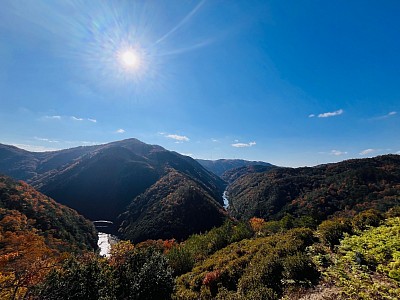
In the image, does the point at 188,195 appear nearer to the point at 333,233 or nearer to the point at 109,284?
the point at 333,233

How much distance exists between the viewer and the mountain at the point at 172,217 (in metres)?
94.4

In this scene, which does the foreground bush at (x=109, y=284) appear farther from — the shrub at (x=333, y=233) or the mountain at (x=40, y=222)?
the mountain at (x=40, y=222)

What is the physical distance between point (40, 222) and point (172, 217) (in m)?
49.0

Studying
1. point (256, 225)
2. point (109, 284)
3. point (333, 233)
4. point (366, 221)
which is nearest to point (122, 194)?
point (256, 225)

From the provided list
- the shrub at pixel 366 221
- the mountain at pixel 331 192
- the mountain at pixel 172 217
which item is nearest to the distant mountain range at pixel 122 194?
the mountain at pixel 172 217

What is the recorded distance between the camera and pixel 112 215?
138500 mm

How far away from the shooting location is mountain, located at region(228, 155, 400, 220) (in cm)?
9575

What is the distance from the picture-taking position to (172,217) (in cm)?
9931

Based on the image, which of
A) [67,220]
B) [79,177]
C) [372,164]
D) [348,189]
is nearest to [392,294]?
[67,220]

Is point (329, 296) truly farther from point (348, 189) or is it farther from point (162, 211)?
point (348, 189)

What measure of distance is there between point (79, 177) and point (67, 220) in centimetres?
9143

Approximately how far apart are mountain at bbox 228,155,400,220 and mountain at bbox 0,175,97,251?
285ft

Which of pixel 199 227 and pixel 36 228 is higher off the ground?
pixel 36 228

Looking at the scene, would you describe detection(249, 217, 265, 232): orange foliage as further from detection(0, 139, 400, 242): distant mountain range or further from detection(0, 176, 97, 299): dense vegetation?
detection(0, 176, 97, 299): dense vegetation
